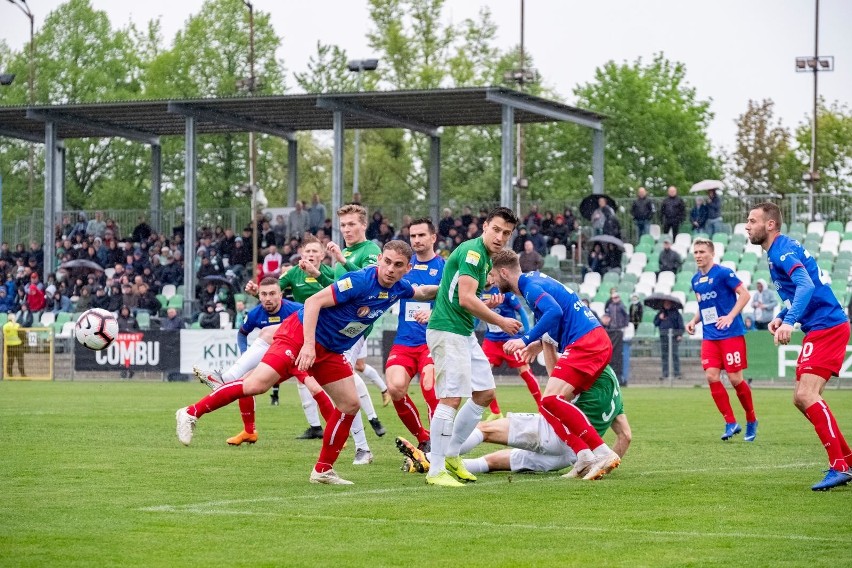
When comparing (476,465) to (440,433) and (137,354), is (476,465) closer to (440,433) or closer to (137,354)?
(440,433)

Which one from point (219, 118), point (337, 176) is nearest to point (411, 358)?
point (337, 176)

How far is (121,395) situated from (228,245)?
14.3 meters

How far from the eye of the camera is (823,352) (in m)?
11.0

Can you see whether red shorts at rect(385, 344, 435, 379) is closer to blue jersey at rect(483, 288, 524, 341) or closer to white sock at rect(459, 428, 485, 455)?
white sock at rect(459, 428, 485, 455)

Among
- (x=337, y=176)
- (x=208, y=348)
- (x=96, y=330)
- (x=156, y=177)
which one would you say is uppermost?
(x=156, y=177)

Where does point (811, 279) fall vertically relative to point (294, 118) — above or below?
below

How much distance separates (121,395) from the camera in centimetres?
2636

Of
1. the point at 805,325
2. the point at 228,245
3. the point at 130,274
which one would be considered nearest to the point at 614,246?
the point at 228,245

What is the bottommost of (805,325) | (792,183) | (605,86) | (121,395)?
(121,395)

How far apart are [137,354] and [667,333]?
1271 centimetres

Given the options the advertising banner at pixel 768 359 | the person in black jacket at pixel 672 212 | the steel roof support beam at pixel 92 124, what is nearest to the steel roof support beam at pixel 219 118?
the steel roof support beam at pixel 92 124

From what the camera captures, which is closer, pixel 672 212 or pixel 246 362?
pixel 246 362

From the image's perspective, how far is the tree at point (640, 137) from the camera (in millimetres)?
A: 71438

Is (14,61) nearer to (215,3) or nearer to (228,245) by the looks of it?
(215,3)
